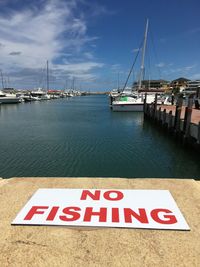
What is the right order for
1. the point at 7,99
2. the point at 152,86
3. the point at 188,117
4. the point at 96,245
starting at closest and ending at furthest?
the point at 96,245 < the point at 188,117 < the point at 7,99 < the point at 152,86

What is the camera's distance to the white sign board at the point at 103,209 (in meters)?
3.48

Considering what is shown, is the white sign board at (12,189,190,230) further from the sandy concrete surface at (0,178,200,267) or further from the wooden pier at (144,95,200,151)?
the wooden pier at (144,95,200,151)

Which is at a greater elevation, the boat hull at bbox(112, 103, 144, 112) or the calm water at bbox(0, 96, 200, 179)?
the boat hull at bbox(112, 103, 144, 112)

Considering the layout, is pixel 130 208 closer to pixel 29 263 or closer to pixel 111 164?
pixel 29 263

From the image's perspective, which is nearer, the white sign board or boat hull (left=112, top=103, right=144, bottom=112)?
the white sign board

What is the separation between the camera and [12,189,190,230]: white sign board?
3479 mm

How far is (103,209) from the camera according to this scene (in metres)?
3.84

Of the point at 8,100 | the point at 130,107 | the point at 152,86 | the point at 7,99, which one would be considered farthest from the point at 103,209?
the point at 152,86

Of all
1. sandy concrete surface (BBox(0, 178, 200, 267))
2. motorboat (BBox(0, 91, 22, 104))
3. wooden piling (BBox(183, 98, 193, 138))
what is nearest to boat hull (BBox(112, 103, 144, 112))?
wooden piling (BBox(183, 98, 193, 138))

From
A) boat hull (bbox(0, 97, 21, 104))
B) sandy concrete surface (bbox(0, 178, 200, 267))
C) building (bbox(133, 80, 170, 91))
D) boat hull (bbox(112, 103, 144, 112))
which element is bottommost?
boat hull (bbox(0, 97, 21, 104))

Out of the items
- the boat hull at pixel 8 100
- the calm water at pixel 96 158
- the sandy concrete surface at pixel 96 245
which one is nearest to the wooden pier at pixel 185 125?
the calm water at pixel 96 158

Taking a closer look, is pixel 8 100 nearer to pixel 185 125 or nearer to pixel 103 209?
pixel 185 125

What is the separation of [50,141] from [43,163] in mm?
5292

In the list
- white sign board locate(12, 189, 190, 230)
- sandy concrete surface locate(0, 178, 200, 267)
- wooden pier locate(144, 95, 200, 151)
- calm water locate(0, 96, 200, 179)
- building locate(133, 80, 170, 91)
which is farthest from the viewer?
building locate(133, 80, 170, 91)
